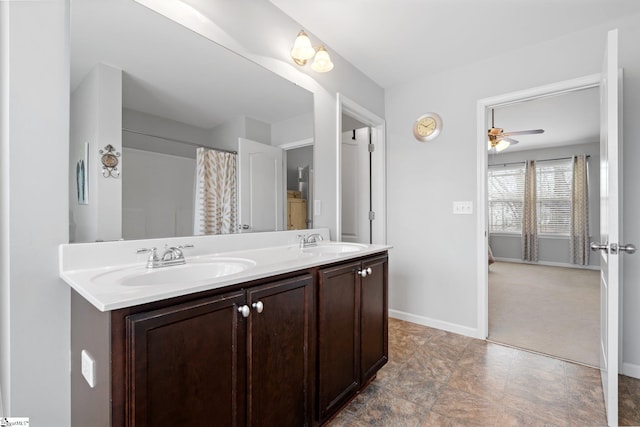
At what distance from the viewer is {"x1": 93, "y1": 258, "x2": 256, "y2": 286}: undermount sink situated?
41.0 inches

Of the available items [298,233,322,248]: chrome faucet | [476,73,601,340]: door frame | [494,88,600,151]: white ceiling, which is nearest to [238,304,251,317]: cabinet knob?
[298,233,322,248]: chrome faucet

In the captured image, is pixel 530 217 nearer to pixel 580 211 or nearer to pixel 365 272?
pixel 580 211

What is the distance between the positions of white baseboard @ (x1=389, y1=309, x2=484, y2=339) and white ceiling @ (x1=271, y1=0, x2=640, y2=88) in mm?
2408

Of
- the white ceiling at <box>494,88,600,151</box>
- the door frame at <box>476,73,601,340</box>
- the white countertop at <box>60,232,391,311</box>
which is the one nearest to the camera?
the white countertop at <box>60,232,391,311</box>

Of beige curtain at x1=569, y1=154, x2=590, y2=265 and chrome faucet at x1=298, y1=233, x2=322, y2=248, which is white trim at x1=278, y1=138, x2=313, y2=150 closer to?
chrome faucet at x1=298, y1=233, x2=322, y2=248

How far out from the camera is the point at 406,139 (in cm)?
302

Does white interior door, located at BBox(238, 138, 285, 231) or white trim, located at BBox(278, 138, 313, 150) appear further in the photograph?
white trim, located at BBox(278, 138, 313, 150)

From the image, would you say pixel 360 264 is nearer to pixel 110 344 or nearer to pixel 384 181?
pixel 110 344

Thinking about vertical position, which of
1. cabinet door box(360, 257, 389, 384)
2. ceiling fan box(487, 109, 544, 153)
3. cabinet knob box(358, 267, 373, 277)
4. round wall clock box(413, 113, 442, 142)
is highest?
ceiling fan box(487, 109, 544, 153)

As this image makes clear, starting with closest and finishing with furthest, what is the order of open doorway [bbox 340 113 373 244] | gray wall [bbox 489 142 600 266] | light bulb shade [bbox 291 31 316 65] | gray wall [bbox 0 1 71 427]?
gray wall [bbox 0 1 71 427] < light bulb shade [bbox 291 31 316 65] < open doorway [bbox 340 113 373 244] < gray wall [bbox 489 142 600 266]

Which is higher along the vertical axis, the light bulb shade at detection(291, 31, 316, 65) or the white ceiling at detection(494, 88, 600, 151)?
the white ceiling at detection(494, 88, 600, 151)

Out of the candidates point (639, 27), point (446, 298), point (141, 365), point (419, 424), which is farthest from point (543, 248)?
point (141, 365)

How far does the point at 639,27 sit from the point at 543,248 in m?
5.27

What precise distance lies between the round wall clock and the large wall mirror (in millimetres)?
1556
